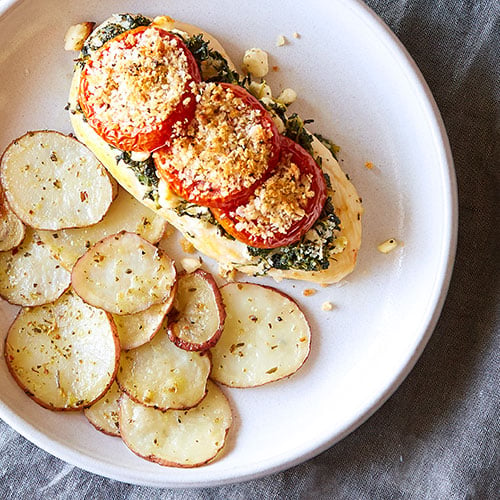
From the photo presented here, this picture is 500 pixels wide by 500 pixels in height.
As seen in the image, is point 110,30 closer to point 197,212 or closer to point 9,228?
point 197,212

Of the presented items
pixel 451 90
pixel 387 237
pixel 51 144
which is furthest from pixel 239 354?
pixel 451 90

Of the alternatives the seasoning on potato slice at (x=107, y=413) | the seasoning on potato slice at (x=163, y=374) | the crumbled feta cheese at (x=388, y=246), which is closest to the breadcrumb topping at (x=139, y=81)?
the seasoning on potato slice at (x=163, y=374)

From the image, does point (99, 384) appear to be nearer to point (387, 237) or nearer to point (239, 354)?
point (239, 354)

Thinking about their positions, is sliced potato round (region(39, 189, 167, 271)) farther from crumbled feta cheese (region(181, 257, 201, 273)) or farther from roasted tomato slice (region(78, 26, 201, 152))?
roasted tomato slice (region(78, 26, 201, 152))

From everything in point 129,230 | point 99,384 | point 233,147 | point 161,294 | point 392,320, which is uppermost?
point 233,147

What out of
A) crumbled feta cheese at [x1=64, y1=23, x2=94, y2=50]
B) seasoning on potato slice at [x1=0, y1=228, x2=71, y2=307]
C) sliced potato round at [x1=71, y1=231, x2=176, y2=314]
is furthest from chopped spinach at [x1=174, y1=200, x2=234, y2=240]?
crumbled feta cheese at [x1=64, y1=23, x2=94, y2=50]

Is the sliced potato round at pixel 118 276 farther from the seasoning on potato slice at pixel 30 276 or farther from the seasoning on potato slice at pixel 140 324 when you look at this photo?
the seasoning on potato slice at pixel 30 276

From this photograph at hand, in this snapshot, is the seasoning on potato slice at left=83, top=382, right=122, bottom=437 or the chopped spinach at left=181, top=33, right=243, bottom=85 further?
the seasoning on potato slice at left=83, top=382, right=122, bottom=437

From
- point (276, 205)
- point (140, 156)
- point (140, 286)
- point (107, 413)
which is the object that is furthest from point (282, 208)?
point (107, 413)
